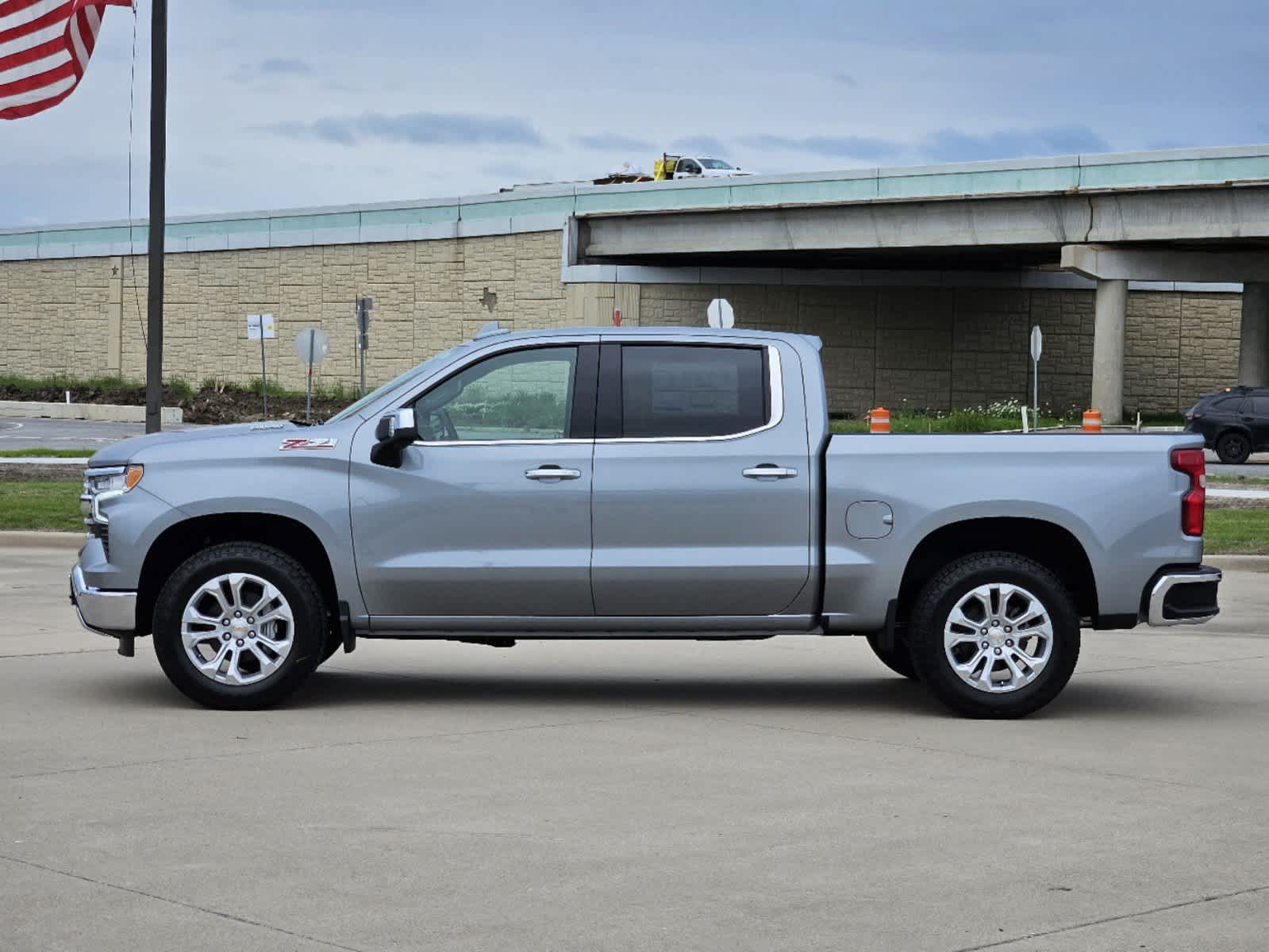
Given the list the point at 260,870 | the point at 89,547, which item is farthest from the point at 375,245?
the point at 260,870

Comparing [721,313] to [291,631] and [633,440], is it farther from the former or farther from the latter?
[291,631]

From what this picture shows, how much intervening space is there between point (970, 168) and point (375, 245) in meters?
20.7

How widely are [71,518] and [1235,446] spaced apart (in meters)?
23.4

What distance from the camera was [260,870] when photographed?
5992 millimetres

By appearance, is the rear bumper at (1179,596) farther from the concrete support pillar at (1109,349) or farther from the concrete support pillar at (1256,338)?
the concrete support pillar at (1256,338)

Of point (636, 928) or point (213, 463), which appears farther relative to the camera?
point (213, 463)

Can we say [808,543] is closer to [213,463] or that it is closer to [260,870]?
[213,463]

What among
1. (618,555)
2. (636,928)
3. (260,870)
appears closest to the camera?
(636,928)

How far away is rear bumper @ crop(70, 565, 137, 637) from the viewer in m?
9.31

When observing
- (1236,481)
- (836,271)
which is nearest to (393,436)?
(1236,481)

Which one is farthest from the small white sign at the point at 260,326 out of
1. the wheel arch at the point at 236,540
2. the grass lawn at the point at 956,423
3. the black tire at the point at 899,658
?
the wheel arch at the point at 236,540

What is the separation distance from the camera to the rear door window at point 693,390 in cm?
948

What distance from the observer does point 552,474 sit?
932 cm

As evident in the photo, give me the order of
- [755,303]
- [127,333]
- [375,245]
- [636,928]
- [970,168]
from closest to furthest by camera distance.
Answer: [636,928] → [970,168] → [755,303] → [375,245] → [127,333]
